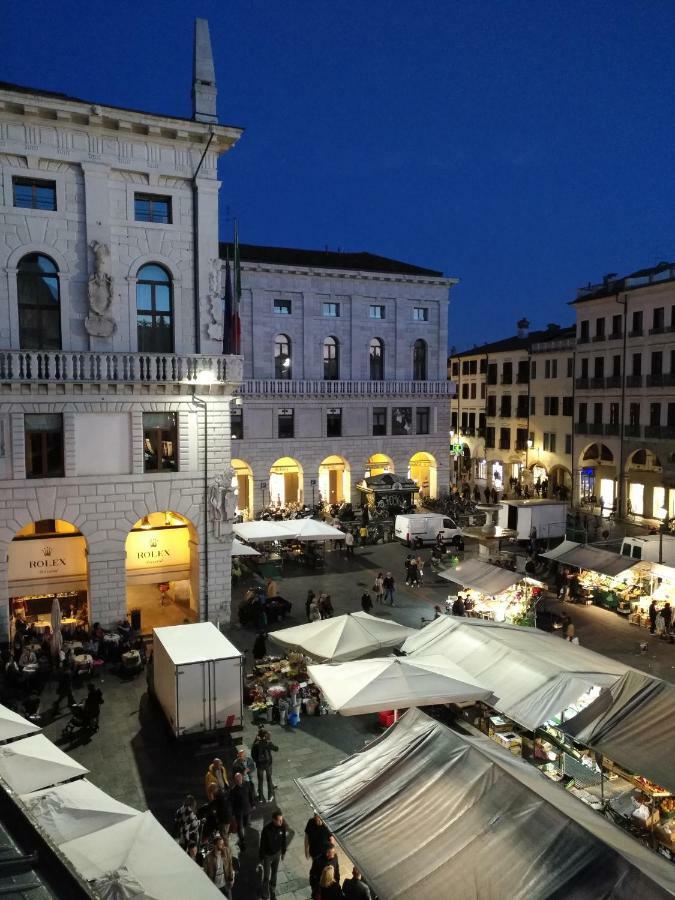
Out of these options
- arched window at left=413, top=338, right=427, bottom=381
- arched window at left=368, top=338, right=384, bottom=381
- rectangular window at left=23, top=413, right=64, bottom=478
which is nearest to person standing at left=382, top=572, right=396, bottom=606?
rectangular window at left=23, top=413, right=64, bottom=478

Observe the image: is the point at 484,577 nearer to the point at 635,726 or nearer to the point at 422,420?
the point at 635,726

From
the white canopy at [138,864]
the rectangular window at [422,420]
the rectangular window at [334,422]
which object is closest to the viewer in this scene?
the white canopy at [138,864]

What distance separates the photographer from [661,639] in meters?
24.1

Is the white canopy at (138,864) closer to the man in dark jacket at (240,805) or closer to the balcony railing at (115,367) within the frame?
the man in dark jacket at (240,805)

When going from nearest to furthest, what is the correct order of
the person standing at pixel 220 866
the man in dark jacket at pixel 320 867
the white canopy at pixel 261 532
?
the man in dark jacket at pixel 320 867, the person standing at pixel 220 866, the white canopy at pixel 261 532

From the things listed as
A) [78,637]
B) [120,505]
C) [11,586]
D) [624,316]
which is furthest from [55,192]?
[624,316]

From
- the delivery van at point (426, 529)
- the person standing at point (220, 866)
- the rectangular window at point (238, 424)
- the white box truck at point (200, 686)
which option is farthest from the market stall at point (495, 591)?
the rectangular window at point (238, 424)

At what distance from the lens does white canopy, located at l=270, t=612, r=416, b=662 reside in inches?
699

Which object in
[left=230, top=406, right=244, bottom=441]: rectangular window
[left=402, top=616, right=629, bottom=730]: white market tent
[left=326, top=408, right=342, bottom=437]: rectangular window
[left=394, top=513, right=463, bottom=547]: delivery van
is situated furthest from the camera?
[left=326, top=408, right=342, bottom=437]: rectangular window

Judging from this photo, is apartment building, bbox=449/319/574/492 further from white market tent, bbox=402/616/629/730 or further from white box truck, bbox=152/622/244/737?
white box truck, bbox=152/622/244/737

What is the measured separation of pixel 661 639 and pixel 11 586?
70.8 ft

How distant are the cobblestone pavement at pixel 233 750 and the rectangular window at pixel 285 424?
72.4 feet

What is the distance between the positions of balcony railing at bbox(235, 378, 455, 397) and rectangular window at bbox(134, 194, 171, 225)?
63.1 ft

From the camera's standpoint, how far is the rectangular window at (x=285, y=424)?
46156 millimetres
